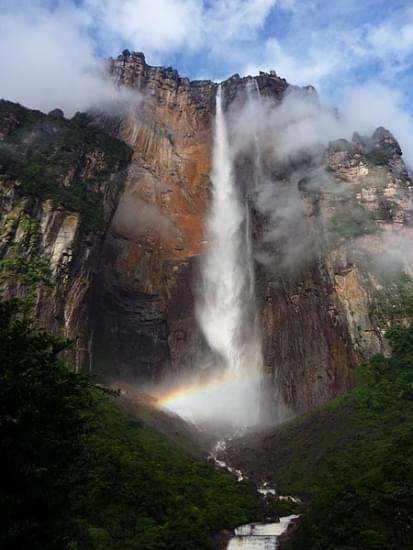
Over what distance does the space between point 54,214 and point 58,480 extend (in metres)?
52.4

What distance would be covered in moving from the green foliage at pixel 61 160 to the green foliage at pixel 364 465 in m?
35.3

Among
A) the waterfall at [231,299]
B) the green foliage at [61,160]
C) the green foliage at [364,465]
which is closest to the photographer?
the green foliage at [364,465]

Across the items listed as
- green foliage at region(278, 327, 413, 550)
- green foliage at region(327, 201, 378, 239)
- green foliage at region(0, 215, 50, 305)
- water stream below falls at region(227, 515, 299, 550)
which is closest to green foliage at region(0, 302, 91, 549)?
green foliage at region(278, 327, 413, 550)

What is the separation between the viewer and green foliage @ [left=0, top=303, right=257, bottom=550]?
11.7m

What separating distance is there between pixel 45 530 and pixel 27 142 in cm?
6761

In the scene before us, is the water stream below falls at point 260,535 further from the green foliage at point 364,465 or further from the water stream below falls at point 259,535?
the green foliage at point 364,465

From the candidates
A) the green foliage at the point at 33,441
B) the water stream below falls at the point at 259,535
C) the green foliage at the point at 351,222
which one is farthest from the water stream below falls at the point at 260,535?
the green foliage at the point at 351,222

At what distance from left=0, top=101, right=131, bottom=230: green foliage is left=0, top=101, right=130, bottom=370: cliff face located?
5.0 inches

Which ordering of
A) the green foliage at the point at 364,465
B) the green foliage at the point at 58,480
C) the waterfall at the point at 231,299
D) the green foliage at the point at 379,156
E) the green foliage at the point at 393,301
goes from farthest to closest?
the green foliage at the point at 379,156, the waterfall at the point at 231,299, the green foliage at the point at 393,301, the green foliage at the point at 364,465, the green foliage at the point at 58,480

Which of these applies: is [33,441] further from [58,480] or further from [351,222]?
[351,222]

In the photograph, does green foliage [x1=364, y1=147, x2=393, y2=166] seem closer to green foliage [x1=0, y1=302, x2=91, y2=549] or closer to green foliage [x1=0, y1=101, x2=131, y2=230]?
green foliage [x1=0, y1=101, x2=131, y2=230]

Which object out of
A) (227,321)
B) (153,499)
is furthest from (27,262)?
(153,499)

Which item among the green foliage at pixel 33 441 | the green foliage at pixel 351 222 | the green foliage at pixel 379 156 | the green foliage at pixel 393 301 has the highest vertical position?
the green foliage at pixel 379 156

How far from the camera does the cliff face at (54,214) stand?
5672 cm
